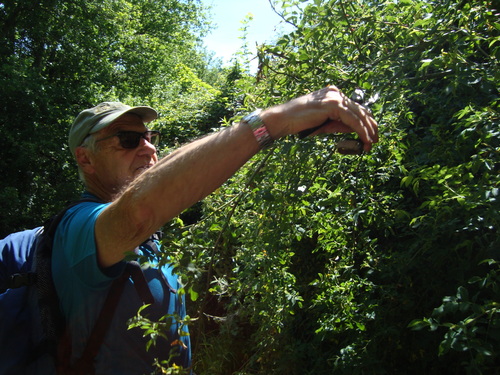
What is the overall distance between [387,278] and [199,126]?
4.84 meters

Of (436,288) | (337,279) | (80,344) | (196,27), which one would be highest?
(196,27)

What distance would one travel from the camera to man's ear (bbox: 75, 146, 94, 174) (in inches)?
83.3

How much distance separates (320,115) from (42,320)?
45.2 inches

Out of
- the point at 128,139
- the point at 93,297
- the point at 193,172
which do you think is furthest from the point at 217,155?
the point at 128,139

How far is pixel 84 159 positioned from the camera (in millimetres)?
2148

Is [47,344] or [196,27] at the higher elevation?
[196,27]

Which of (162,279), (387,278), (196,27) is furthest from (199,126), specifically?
(196,27)

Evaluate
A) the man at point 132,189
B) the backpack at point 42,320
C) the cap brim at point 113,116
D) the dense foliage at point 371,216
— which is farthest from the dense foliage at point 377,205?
the cap brim at point 113,116

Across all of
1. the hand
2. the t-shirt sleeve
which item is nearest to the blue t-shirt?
the t-shirt sleeve

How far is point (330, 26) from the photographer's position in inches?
Result: 70.2

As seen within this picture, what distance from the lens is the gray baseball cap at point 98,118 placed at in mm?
2104

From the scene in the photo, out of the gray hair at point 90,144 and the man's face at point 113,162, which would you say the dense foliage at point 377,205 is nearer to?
the man's face at point 113,162

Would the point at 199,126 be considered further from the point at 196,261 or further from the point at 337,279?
the point at 196,261

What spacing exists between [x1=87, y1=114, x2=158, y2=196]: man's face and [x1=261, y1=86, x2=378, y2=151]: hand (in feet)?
2.79
